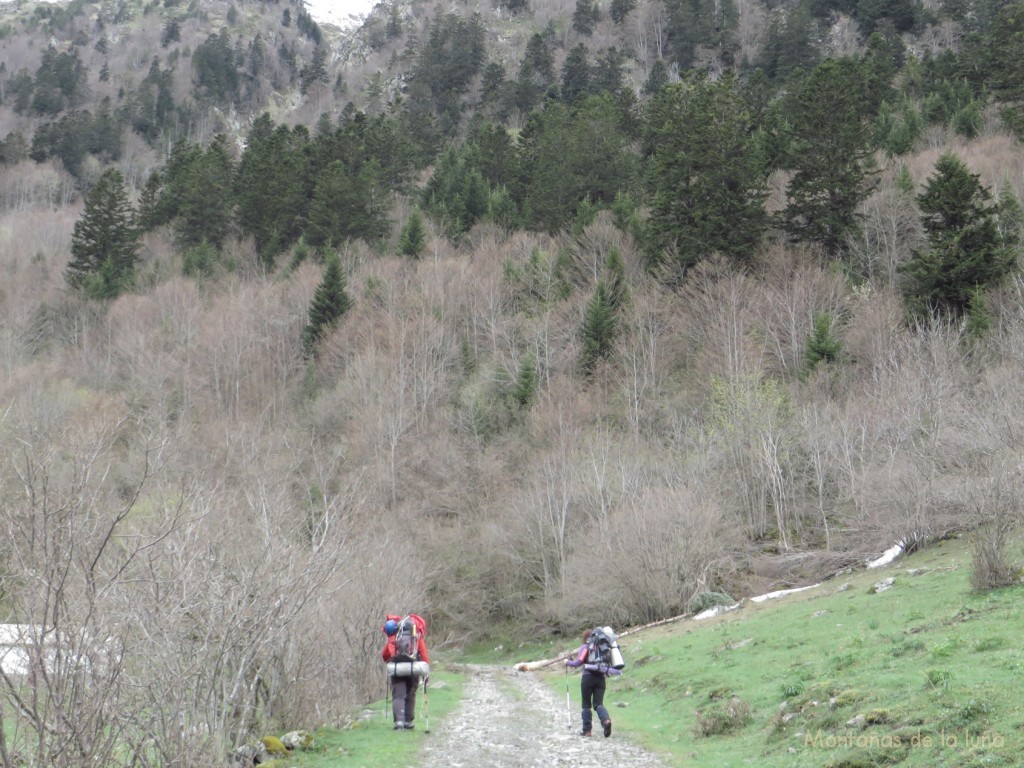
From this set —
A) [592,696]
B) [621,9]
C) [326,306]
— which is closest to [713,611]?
[592,696]

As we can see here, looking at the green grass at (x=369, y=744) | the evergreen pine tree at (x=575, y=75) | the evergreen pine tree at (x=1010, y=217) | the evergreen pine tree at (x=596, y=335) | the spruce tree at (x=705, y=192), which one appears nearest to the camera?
the green grass at (x=369, y=744)

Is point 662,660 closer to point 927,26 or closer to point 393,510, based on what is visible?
point 393,510

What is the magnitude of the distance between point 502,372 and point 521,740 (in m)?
34.9

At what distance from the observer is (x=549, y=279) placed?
5059cm

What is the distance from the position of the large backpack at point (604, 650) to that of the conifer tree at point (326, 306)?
43524 millimetres

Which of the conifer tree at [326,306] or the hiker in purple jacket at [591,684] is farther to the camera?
the conifer tree at [326,306]

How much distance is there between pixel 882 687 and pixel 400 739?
6.05m

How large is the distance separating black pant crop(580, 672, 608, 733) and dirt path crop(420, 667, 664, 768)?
303 mm

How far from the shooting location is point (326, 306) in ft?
173

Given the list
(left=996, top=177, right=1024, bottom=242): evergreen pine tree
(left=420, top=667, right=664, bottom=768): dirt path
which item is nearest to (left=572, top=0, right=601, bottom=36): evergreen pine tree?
(left=996, top=177, right=1024, bottom=242): evergreen pine tree

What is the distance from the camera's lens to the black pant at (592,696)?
11.2m

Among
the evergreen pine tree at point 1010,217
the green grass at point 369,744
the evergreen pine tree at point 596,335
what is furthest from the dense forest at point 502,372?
the green grass at point 369,744

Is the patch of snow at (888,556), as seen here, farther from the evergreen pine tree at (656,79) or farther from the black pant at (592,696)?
the evergreen pine tree at (656,79)

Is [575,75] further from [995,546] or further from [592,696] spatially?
[592,696]
